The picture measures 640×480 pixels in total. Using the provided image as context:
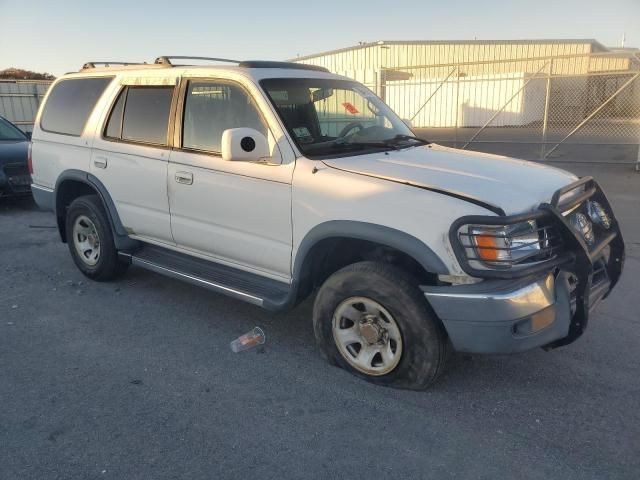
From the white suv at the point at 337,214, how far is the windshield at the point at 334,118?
0.02 m

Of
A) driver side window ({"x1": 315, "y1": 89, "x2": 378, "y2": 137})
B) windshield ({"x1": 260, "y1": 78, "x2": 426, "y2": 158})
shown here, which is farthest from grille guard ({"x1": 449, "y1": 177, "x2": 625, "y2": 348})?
driver side window ({"x1": 315, "y1": 89, "x2": 378, "y2": 137})

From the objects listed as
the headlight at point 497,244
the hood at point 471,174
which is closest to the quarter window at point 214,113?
the hood at point 471,174

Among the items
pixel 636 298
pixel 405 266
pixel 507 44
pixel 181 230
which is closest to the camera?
pixel 405 266

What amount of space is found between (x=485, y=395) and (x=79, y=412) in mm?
2433

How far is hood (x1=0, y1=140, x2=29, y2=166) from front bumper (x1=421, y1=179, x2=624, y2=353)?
8.09m

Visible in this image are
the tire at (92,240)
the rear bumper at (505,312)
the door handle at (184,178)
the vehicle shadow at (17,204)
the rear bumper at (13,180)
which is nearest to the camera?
the rear bumper at (505,312)

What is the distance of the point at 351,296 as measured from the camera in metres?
3.41

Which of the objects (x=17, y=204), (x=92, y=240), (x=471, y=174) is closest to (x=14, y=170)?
(x=17, y=204)

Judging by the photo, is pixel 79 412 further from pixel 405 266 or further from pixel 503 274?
pixel 503 274

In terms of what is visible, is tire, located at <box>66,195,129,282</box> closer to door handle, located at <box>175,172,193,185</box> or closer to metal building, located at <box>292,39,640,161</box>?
door handle, located at <box>175,172,193,185</box>

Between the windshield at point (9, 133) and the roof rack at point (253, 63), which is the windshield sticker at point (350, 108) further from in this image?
the windshield at point (9, 133)

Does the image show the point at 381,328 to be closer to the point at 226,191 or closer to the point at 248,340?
the point at 248,340

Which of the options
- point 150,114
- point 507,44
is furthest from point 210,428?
point 507,44

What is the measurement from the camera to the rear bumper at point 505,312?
2.90 m
